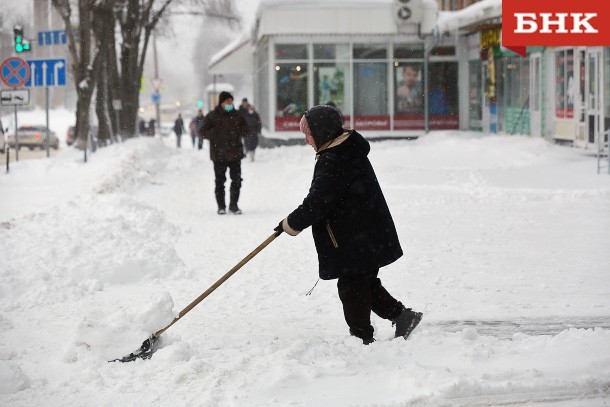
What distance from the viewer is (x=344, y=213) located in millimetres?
6301

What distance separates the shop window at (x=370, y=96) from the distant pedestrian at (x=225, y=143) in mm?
21915

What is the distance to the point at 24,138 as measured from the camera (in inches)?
2034

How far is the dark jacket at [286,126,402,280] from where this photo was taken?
20.5 ft

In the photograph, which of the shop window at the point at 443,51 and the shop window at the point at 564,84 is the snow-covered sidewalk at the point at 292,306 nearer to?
the shop window at the point at 564,84

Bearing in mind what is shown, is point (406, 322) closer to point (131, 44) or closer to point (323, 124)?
point (323, 124)

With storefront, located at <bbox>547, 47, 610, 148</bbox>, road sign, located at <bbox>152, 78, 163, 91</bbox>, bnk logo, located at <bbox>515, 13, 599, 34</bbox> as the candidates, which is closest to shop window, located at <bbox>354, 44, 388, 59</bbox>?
storefront, located at <bbox>547, 47, 610, 148</bbox>

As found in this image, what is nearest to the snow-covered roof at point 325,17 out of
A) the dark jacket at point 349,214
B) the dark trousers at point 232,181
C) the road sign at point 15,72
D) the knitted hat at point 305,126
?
the road sign at point 15,72

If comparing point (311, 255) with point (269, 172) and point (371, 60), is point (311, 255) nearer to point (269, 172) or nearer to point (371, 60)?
point (269, 172)

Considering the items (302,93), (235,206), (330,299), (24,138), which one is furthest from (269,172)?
(24,138)

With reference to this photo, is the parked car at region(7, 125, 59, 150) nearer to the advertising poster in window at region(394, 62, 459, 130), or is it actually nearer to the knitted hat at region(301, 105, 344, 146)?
the advertising poster in window at region(394, 62, 459, 130)

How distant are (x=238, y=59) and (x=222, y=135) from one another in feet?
104

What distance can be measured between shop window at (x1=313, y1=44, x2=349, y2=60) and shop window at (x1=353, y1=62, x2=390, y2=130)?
0.54 m

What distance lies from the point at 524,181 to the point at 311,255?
9490 millimetres

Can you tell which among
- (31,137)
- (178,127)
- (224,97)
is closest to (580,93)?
(224,97)
